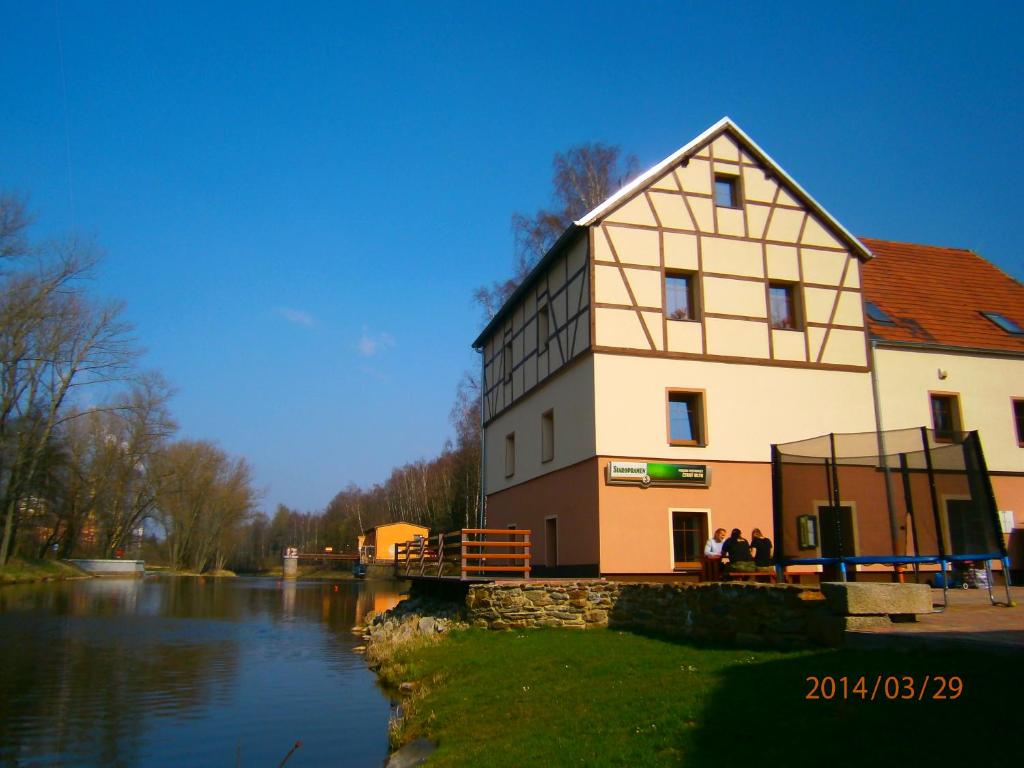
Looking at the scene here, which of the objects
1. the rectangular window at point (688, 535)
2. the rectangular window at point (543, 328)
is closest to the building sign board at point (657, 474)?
the rectangular window at point (688, 535)

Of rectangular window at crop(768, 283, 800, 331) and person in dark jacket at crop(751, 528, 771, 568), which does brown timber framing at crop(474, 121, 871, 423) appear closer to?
rectangular window at crop(768, 283, 800, 331)

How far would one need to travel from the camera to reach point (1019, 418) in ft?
78.0

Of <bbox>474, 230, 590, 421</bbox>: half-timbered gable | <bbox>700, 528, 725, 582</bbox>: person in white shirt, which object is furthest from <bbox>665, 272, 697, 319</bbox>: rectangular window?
<bbox>700, 528, 725, 582</bbox>: person in white shirt

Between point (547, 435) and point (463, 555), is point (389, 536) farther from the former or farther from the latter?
point (463, 555)

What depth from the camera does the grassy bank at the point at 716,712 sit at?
562 cm

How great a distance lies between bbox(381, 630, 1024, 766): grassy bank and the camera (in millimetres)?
5617

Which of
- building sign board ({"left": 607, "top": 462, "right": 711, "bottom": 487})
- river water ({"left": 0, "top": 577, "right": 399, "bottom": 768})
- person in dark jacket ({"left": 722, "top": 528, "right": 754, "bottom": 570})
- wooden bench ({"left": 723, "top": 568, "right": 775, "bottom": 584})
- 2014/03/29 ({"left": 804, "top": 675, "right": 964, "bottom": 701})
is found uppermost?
building sign board ({"left": 607, "top": 462, "right": 711, "bottom": 487})

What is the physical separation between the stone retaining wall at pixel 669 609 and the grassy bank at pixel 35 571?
132ft

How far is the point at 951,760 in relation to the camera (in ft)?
16.5

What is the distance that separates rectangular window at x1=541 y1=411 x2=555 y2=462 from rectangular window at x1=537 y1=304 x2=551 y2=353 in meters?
2.10

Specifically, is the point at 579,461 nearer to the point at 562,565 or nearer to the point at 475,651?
the point at 562,565

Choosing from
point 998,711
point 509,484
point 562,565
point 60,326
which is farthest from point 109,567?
→ point 998,711

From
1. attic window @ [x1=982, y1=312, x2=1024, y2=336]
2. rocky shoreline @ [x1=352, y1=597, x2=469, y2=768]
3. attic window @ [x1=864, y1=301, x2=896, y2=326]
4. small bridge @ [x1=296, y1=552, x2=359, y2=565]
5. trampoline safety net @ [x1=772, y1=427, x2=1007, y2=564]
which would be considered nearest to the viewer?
rocky shoreline @ [x1=352, y1=597, x2=469, y2=768]

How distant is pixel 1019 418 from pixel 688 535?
11869 millimetres
